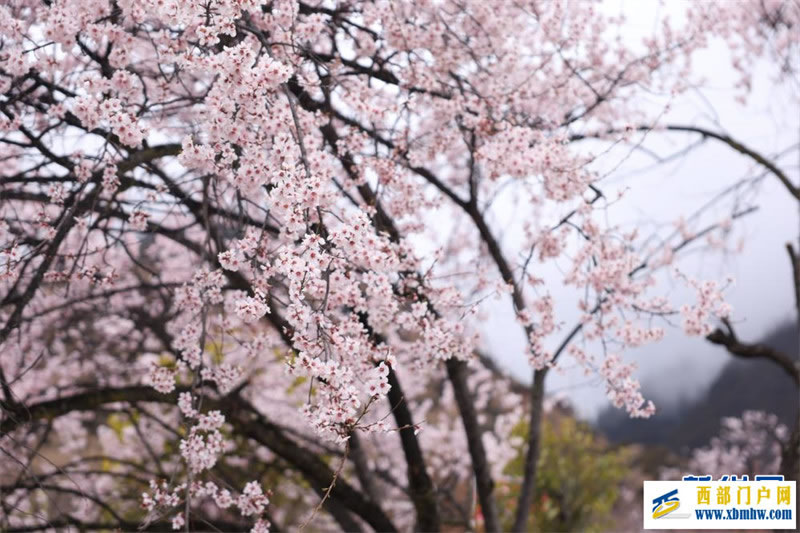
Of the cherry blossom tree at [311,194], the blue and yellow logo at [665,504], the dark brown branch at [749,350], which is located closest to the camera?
the cherry blossom tree at [311,194]

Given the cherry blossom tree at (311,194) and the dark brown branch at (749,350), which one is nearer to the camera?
the cherry blossom tree at (311,194)

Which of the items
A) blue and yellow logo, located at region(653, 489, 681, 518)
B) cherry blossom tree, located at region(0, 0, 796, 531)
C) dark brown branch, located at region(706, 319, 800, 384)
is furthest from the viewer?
dark brown branch, located at region(706, 319, 800, 384)

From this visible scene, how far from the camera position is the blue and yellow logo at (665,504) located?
4.74 metres

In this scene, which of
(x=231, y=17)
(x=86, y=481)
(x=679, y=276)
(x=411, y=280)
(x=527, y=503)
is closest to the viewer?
(x=231, y=17)

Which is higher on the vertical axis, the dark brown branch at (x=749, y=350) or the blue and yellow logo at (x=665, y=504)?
the dark brown branch at (x=749, y=350)

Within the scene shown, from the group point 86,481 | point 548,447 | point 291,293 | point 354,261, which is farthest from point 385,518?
point 86,481

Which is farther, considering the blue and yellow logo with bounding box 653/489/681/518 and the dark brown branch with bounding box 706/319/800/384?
the dark brown branch with bounding box 706/319/800/384

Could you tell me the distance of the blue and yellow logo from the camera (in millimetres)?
4742

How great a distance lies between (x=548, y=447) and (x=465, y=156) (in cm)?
430

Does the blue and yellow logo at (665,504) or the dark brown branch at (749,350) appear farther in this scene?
the dark brown branch at (749,350)

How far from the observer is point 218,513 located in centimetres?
779

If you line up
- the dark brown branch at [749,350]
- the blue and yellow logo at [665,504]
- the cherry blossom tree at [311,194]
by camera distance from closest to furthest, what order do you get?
1. the cherry blossom tree at [311,194]
2. the blue and yellow logo at [665,504]
3. the dark brown branch at [749,350]

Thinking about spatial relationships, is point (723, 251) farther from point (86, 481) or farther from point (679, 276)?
point (86, 481)

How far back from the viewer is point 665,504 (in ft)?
15.6
